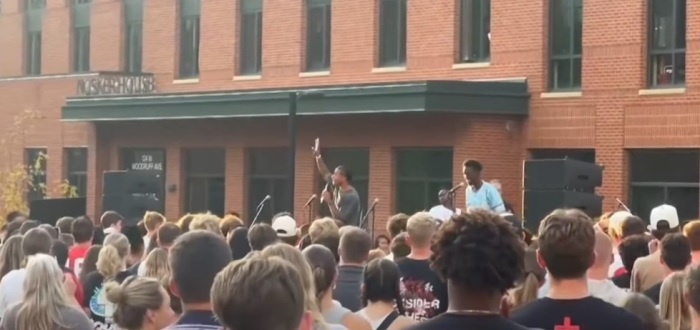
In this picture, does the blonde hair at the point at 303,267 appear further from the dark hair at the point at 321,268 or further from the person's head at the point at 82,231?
the person's head at the point at 82,231

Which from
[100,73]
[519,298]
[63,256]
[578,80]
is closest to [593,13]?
[578,80]

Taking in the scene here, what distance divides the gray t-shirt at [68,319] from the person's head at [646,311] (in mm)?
2787

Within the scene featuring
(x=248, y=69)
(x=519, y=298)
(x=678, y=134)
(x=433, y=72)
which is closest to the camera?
(x=519, y=298)

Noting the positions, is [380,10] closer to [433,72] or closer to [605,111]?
[433,72]

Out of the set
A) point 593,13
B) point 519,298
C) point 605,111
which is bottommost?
point 519,298

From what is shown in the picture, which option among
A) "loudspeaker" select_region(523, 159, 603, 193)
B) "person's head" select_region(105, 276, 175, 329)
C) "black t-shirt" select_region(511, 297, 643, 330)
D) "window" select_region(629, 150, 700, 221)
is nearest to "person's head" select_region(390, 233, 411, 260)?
"loudspeaker" select_region(523, 159, 603, 193)

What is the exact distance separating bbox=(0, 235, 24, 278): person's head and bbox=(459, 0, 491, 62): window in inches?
836

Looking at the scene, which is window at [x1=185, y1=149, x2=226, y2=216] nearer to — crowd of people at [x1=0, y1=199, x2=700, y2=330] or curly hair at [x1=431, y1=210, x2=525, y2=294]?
crowd of people at [x1=0, y1=199, x2=700, y2=330]

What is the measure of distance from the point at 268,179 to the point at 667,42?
11.8 meters

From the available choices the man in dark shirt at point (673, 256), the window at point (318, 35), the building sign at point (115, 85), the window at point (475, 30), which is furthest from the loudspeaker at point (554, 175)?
the building sign at point (115, 85)

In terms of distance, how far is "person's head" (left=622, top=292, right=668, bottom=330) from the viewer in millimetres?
7273

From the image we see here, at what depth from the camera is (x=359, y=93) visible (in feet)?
103

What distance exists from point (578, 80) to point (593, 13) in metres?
1.46

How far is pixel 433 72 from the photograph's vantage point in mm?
31938
